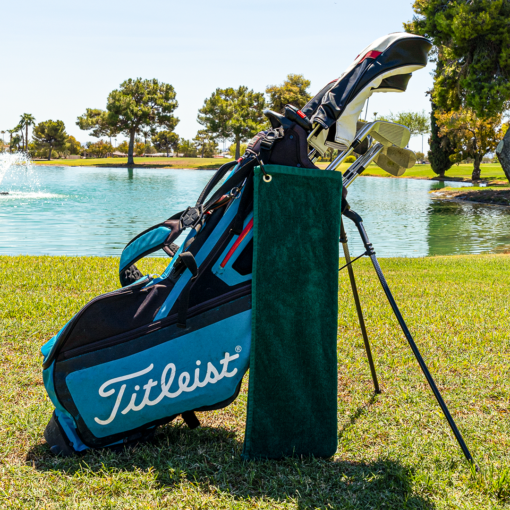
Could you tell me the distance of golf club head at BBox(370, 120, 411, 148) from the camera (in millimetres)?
2248

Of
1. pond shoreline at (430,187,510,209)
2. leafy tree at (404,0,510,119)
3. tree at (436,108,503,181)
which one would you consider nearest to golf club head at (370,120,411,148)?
leafy tree at (404,0,510,119)

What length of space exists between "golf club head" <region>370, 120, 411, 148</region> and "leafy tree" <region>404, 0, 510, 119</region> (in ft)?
64.2

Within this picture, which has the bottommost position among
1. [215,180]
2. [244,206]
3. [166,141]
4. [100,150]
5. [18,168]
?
[244,206]

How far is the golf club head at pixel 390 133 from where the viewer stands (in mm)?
2248

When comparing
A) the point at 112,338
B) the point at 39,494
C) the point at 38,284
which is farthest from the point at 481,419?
the point at 38,284

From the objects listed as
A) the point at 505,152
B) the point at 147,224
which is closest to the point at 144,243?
the point at 147,224

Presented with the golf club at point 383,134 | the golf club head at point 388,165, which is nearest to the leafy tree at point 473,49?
the golf club head at point 388,165

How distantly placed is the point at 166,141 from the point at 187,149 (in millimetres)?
3616

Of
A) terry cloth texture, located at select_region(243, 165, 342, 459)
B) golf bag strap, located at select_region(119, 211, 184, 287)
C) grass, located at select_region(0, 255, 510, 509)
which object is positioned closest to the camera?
grass, located at select_region(0, 255, 510, 509)

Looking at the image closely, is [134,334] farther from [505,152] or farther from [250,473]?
[505,152]

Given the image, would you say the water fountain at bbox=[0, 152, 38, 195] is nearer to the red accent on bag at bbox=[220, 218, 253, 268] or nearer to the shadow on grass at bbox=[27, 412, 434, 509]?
the shadow on grass at bbox=[27, 412, 434, 509]

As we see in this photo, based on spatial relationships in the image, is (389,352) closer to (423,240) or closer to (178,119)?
(423,240)

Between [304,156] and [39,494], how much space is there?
5.12 ft

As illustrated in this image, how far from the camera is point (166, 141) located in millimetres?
84188
